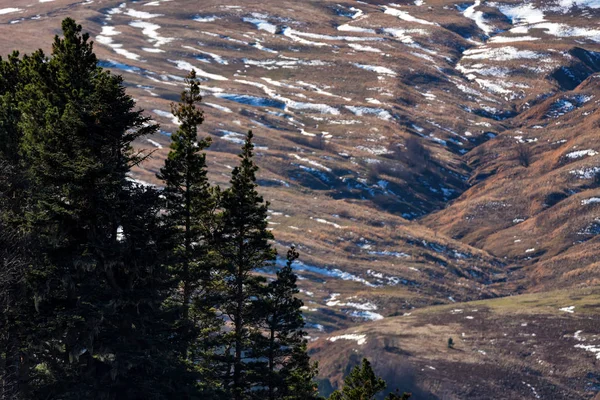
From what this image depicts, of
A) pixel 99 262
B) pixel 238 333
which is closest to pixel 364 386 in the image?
pixel 238 333

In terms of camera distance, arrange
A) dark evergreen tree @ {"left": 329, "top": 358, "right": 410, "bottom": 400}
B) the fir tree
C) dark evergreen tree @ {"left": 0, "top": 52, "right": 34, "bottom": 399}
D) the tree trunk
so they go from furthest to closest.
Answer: the tree trunk, the fir tree, dark evergreen tree @ {"left": 329, "top": 358, "right": 410, "bottom": 400}, dark evergreen tree @ {"left": 0, "top": 52, "right": 34, "bottom": 399}

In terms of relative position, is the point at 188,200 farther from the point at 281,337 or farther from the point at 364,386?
the point at 364,386

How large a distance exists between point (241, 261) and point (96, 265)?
378 inches

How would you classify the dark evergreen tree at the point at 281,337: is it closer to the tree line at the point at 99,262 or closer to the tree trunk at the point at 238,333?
the tree trunk at the point at 238,333

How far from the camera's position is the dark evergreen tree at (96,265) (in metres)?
41.8

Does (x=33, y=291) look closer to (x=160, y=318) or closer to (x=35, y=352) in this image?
(x=35, y=352)

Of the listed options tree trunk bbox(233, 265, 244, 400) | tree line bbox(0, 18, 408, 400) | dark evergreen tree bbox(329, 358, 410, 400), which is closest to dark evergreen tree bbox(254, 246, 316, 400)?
tree trunk bbox(233, 265, 244, 400)

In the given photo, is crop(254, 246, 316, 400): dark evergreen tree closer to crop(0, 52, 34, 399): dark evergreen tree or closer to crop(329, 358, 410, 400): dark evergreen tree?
crop(329, 358, 410, 400): dark evergreen tree

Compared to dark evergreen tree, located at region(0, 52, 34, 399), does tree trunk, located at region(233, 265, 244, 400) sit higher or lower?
lower

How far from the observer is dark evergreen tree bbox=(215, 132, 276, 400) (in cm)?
4988

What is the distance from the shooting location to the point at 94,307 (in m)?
41.6

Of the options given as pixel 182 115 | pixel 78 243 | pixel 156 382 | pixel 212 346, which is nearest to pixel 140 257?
pixel 78 243

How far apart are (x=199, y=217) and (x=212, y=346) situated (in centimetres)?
665

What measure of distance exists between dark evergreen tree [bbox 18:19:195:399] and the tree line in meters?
0.06
